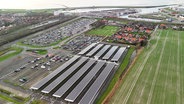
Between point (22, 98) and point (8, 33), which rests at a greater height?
point (8, 33)

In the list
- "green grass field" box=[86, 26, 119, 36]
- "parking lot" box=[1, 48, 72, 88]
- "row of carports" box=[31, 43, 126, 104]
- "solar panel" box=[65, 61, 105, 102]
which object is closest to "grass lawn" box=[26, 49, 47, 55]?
"parking lot" box=[1, 48, 72, 88]

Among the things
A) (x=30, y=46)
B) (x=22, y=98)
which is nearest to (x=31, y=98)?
(x=22, y=98)

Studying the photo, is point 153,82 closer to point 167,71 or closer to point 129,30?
point 167,71

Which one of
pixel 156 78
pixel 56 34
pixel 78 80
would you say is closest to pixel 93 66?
pixel 78 80

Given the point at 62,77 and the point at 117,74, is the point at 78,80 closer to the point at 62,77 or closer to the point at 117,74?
the point at 62,77

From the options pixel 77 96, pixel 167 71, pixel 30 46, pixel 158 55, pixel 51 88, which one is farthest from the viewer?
pixel 30 46

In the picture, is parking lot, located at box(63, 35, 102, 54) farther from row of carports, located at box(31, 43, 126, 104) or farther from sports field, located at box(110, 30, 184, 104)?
sports field, located at box(110, 30, 184, 104)

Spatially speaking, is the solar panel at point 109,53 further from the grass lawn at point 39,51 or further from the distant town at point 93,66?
the grass lawn at point 39,51
